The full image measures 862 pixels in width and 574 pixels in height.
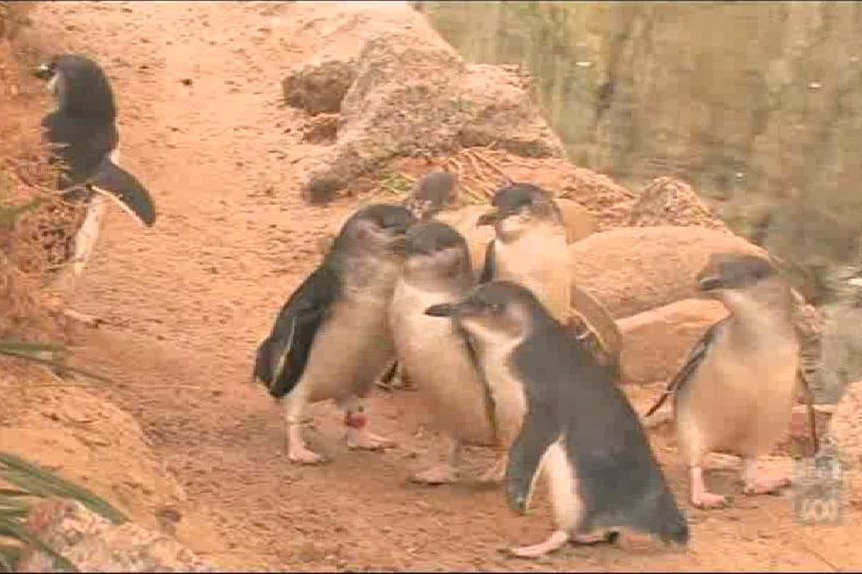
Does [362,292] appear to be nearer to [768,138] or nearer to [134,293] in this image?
[134,293]

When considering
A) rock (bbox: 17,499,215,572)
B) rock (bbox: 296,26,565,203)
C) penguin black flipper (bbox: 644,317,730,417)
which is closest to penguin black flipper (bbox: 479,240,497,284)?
penguin black flipper (bbox: 644,317,730,417)

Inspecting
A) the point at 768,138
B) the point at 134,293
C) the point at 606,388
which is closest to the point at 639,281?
the point at 134,293

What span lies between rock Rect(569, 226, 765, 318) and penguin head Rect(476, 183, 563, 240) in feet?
4.45

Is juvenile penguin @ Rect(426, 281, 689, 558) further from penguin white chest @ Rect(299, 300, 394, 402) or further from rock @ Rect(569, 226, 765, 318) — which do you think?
rock @ Rect(569, 226, 765, 318)

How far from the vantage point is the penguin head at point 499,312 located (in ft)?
17.5

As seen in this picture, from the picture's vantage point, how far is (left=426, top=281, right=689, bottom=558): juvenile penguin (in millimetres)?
4816

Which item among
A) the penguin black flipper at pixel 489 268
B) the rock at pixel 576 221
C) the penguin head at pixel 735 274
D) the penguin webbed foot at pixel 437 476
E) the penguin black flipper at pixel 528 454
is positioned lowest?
the penguin webbed foot at pixel 437 476

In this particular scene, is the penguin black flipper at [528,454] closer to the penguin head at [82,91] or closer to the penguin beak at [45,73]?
the penguin head at [82,91]

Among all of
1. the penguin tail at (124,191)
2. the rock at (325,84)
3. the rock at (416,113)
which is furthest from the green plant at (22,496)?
the rock at (325,84)

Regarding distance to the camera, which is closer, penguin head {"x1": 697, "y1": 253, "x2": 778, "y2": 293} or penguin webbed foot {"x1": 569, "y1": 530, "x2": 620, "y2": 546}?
penguin webbed foot {"x1": 569, "y1": 530, "x2": 620, "y2": 546}

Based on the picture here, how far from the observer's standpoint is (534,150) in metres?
10.1

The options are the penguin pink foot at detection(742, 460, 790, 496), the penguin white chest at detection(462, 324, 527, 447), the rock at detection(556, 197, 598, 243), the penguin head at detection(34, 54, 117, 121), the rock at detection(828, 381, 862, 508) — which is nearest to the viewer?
the penguin white chest at detection(462, 324, 527, 447)

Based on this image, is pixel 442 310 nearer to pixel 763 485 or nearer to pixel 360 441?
pixel 360 441

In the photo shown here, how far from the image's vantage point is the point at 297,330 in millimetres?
6031
